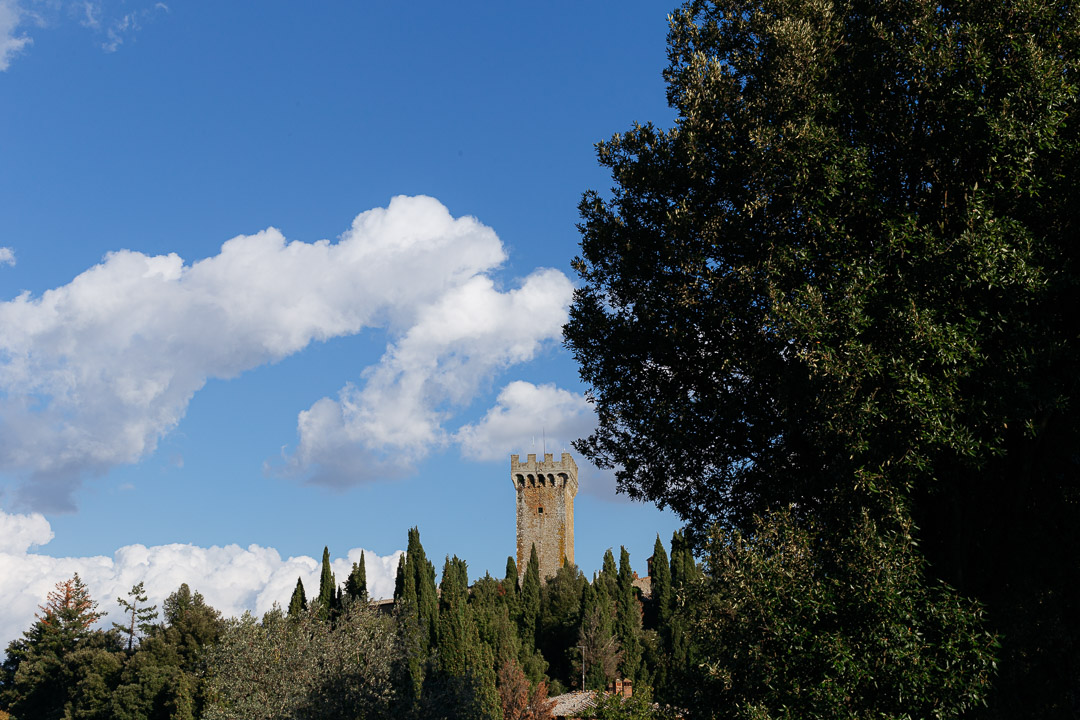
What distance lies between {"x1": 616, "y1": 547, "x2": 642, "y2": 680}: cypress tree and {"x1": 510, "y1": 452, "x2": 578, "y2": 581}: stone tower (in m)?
17.4

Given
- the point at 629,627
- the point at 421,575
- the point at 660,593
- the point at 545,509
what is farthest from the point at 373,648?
the point at 545,509

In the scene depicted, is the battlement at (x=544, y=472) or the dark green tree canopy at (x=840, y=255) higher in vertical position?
the battlement at (x=544, y=472)

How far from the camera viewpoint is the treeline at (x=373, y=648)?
99.6ft

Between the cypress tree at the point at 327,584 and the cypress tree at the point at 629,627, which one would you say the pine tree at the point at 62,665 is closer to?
the cypress tree at the point at 327,584

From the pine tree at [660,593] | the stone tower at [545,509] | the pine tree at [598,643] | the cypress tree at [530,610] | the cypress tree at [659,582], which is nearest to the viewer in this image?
the pine tree at [598,643]

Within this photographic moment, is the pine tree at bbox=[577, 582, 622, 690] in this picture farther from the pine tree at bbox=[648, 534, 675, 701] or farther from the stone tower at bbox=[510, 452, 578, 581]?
the stone tower at bbox=[510, 452, 578, 581]

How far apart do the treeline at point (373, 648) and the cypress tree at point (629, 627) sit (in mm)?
131

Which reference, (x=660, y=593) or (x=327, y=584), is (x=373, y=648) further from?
(x=660, y=593)

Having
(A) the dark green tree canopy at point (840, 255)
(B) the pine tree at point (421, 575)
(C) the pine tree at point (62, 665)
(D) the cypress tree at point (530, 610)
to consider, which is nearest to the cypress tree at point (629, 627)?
(D) the cypress tree at point (530, 610)

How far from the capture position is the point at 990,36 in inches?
532

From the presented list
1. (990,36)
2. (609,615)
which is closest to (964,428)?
(990,36)

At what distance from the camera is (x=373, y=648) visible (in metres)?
30.8

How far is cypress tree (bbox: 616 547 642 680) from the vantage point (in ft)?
247

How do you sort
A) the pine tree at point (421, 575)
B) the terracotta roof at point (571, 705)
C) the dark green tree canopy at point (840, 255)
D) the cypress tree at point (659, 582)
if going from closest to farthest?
1. the dark green tree canopy at point (840, 255)
2. the terracotta roof at point (571, 705)
3. the pine tree at point (421, 575)
4. the cypress tree at point (659, 582)
